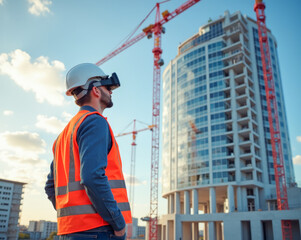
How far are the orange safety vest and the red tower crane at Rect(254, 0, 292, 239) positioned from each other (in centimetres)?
5281

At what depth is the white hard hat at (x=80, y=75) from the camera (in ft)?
10.6

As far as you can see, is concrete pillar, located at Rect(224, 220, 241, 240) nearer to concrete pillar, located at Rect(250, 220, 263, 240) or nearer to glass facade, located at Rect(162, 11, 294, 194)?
concrete pillar, located at Rect(250, 220, 263, 240)

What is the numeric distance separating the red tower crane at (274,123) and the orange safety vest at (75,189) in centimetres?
5281

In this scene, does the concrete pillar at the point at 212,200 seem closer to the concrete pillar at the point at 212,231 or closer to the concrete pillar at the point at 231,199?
the concrete pillar at the point at 212,231

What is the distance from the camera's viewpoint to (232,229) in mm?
52312

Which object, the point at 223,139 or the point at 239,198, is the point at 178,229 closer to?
the point at 239,198

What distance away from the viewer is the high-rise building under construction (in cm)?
5562

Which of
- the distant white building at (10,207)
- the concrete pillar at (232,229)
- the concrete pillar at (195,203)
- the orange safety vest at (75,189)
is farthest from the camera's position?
the distant white building at (10,207)

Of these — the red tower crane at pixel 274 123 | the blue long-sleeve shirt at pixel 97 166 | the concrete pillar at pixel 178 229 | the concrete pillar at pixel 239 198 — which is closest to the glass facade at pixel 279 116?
the red tower crane at pixel 274 123

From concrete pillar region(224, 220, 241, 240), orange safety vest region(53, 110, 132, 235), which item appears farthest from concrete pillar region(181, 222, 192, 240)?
orange safety vest region(53, 110, 132, 235)

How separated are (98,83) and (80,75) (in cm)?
22

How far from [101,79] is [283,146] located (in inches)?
2791

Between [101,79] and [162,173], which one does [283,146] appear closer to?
[162,173]

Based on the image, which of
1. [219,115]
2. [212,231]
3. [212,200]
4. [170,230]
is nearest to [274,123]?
[219,115]
